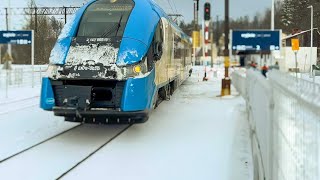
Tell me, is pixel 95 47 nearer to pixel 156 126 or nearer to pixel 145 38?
pixel 145 38

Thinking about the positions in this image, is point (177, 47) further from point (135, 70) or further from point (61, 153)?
point (61, 153)

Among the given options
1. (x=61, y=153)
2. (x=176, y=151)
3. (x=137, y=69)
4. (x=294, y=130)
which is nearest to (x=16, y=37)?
(x=137, y=69)

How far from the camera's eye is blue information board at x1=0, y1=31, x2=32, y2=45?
65.3ft

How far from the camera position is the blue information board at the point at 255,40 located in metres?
18.7

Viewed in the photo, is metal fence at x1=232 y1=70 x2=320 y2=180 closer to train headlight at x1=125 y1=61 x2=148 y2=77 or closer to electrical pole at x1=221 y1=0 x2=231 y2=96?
train headlight at x1=125 y1=61 x2=148 y2=77

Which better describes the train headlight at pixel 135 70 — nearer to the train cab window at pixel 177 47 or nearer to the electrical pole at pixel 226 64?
the train cab window at pixel 177 47

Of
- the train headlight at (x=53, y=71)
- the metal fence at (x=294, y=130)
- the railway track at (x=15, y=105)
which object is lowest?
the railway track at (x=15, y=105)

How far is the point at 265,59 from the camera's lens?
25.4 meters

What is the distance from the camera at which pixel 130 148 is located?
826cm

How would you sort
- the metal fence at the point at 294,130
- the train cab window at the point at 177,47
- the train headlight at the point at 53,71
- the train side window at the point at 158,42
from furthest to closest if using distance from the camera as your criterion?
the train cab window at the point at 177,47 → the train side window at the point at 158,42 → the train headlight at the point at 53,71 → the metal fence at the point at 294,130

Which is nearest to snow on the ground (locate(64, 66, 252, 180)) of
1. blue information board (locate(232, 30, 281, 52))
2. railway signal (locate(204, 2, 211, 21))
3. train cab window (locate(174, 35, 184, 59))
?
train cab window (locate(174, 35, 184, 59))

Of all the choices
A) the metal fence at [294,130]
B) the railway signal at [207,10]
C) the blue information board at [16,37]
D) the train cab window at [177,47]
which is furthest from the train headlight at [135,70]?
the railway signal at [207,10]

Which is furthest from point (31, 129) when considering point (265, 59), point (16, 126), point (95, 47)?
point (265, 59)

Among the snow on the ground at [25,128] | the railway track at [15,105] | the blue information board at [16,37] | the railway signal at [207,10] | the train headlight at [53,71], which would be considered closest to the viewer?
the snow on the ground at [25,128]
